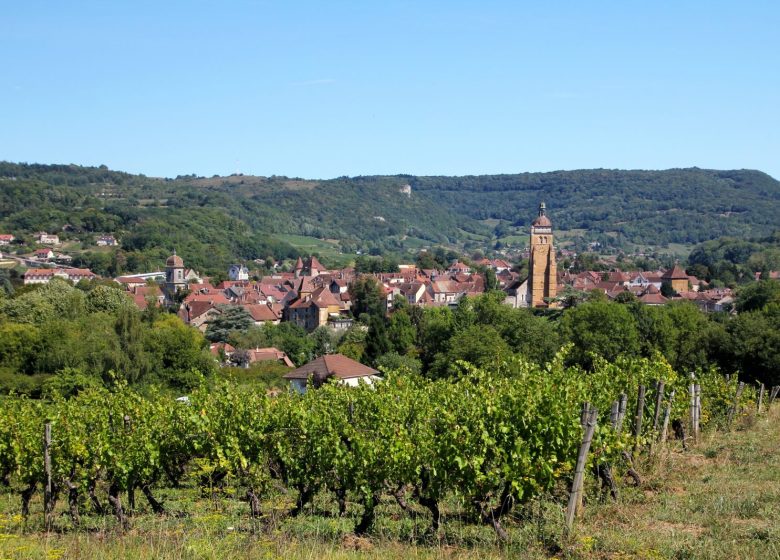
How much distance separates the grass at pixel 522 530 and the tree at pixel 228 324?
55198 millimetres

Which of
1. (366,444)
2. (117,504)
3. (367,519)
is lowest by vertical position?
(117,504)

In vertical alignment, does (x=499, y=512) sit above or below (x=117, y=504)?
above

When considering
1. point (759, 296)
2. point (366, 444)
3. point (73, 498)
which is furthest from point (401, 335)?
point (366, 444)

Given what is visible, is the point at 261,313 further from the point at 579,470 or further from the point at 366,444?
the point at 579,470

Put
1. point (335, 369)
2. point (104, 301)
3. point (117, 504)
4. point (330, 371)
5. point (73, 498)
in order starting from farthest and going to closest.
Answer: point (104, 301) → point (335, 369) → point (330, 371) → point (73, 498) → point (117, 504)

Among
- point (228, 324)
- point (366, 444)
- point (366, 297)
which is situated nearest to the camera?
point (366, 444)

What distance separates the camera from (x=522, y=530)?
10.4 meters

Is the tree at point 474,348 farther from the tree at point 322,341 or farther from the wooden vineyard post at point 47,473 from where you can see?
the wooden vineyard post at point 47,473

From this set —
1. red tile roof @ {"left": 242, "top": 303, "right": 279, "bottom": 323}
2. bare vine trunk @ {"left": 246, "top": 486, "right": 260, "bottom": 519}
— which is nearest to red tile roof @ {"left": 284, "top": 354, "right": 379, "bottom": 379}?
bare vine trunk @ {"left": 246, "top": 486, "right": 260, "bottom": 519}

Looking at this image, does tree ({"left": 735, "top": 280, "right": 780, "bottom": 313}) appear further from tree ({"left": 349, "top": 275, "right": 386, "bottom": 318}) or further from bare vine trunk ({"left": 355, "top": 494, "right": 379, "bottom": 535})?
bare vine trunk ({"left": 355, "top": 494, "right": 379, "bottom": 535})

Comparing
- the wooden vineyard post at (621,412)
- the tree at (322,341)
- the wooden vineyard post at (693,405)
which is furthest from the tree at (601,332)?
the wooden vineyard post at (621,412)

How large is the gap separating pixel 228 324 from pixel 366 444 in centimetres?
6004

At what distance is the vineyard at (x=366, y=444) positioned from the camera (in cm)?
1084

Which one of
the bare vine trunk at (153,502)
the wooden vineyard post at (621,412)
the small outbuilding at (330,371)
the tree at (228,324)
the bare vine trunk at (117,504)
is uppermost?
the wooden vineyard post at (621,412)
